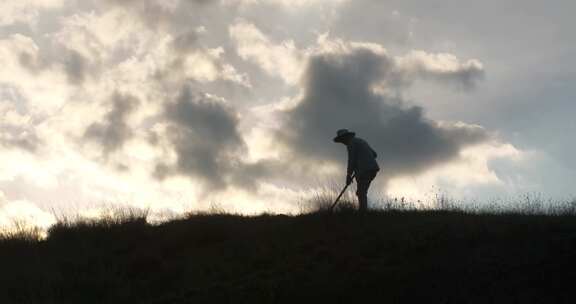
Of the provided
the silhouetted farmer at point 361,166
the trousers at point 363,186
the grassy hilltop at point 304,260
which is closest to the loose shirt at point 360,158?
the silhouetted farmer at point 361,166

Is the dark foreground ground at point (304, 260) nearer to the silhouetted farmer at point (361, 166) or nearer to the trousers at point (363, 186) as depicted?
the trousers at point (363, 186)

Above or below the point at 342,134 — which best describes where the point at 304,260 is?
below

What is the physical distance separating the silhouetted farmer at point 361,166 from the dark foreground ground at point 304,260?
0.59 m

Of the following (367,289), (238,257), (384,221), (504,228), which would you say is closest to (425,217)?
(384,221)

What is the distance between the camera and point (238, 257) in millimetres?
14094

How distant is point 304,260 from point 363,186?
3.38 m

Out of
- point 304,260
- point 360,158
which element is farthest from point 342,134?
point 304,260

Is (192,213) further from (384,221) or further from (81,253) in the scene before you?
(384,221)

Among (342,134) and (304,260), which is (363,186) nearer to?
(342,134)

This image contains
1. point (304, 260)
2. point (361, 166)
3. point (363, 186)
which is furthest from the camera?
point (363, 186)

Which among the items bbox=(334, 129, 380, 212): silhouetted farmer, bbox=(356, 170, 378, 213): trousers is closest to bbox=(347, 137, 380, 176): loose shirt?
bbox=(334, 129, 380, 212): silhouetted farmer

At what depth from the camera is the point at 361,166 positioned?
1560 centimetres

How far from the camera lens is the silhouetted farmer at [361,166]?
15594mm

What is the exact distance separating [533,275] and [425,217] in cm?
531
